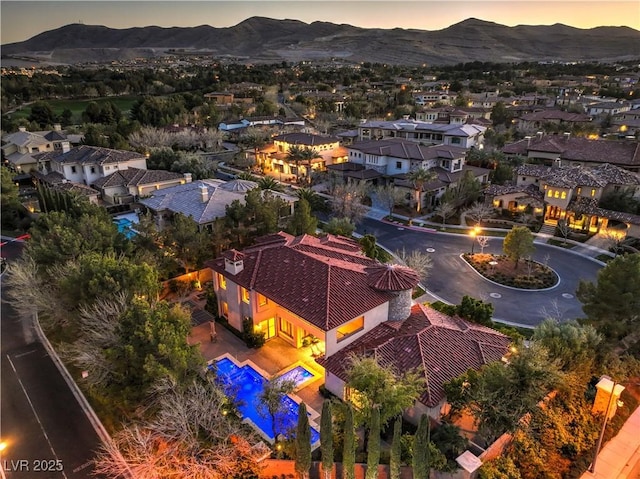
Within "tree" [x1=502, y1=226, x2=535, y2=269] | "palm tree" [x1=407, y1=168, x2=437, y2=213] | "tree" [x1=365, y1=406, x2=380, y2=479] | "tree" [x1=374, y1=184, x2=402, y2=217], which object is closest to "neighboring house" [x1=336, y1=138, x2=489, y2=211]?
"palm tree" [x1=407, y1=168, x2=437, y2=213]

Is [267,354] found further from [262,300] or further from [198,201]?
[198,201]

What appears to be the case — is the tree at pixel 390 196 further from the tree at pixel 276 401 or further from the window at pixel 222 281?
the tree at pixel 276 401

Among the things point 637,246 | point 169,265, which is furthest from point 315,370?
point 637,246

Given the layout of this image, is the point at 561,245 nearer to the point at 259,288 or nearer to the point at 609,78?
the point at 259,288

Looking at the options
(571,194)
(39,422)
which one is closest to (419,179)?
(571,194)

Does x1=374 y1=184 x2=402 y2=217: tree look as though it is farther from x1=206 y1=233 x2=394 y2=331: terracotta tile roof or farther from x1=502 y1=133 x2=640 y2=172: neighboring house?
x1=502 y1=133 x2=640 y2=172: neighboring house

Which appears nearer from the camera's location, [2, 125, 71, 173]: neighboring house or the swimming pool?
the swimming pool

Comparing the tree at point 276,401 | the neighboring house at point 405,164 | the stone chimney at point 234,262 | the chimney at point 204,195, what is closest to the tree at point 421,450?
the tree at point 276,401
